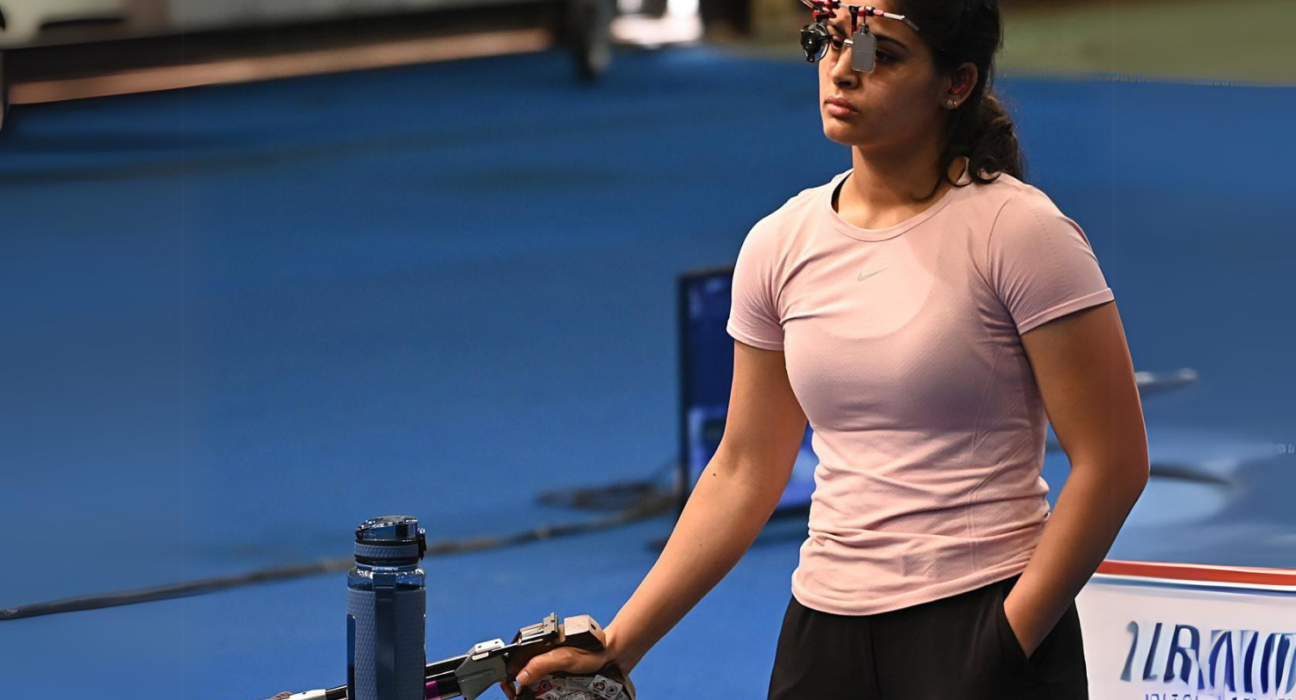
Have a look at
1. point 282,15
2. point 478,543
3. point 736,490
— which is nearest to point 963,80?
point 736,490

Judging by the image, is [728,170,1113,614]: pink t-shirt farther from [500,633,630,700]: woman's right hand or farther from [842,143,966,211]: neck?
[500,633,630,700]: woman's right hand

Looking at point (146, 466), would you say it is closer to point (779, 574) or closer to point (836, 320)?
point (779, 574)

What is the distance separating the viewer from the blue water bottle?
1418mm

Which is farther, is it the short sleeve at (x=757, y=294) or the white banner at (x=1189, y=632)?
the white banner at (x=1189, y=632)

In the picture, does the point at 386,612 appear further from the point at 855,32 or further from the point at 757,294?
the point at 855,32

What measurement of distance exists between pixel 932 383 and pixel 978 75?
34cm

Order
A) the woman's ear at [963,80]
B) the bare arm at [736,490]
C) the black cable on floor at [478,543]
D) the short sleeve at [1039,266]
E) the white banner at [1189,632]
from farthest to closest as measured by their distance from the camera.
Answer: the black cable on floor at [478,543], the white banner at [1189,632], the bare arm at [736,490], the woman's ear at [963,80], the short sleeve at [1039,266]

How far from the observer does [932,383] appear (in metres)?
1.59

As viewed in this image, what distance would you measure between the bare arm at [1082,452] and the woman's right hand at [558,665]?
43cm

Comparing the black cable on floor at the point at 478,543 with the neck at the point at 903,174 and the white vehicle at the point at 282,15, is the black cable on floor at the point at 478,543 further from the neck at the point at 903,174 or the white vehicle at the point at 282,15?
the white vehicle at the point at 282,15

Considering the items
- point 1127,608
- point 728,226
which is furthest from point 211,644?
point 728,226

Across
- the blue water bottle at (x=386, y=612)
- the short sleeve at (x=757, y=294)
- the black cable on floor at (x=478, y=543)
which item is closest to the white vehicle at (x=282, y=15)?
the black cable on floor at (x=478, y=543)

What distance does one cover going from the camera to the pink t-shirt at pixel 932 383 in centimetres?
157

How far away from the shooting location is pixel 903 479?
1629 mm
